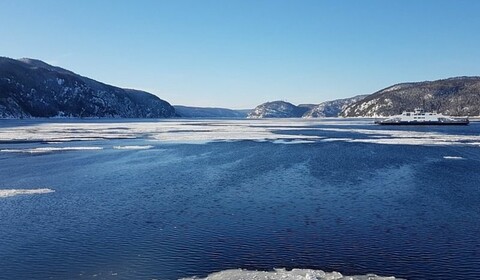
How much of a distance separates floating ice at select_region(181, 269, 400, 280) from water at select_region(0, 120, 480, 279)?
0.56 meters

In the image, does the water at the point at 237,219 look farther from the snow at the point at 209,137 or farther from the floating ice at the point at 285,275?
the snow at the point at 209,137

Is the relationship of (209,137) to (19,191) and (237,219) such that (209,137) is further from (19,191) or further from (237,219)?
(237,219)

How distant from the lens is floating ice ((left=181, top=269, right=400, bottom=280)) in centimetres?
1228

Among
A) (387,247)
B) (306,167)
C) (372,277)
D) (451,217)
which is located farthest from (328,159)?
(372,277)

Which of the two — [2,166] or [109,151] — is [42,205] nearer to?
[2,166]

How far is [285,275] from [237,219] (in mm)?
6867

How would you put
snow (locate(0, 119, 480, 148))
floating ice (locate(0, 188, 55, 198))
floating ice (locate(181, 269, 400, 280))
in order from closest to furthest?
floating ice (locate(181, 269, 400, 280)) → floating ice (locate(0, 188, 55, 198)) → snow (locate(0, 119, 480, 148))

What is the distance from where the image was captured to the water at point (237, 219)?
13.8 metres

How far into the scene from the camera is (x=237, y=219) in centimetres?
1925

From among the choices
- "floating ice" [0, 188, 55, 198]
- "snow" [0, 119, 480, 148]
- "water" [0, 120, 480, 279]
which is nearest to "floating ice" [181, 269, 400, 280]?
"water" [0, 120, 480, 279]

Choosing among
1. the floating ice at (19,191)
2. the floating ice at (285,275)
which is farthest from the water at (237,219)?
the floating ice at (19,191)

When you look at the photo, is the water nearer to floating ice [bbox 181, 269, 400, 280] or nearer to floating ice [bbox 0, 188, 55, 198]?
floating ice [bbox 181, 269, 400, 280]

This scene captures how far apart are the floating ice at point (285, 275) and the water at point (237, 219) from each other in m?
0.56

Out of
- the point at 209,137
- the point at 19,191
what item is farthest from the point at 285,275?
the point at 209,137
